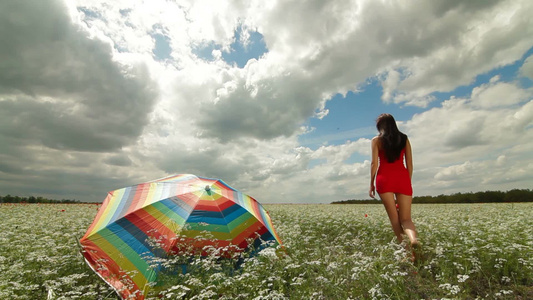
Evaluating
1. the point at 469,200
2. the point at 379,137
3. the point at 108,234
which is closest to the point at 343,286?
the point at 379,137

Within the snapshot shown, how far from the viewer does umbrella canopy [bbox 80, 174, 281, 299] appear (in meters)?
4.33

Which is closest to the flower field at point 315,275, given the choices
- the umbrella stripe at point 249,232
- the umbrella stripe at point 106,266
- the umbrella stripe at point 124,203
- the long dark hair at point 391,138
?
the umbrella stripe at point 106,266

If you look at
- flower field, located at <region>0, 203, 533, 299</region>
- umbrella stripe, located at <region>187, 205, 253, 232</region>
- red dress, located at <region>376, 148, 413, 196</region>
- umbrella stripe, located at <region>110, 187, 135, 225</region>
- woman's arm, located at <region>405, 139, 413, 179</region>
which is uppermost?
woman's arm, located at <region>405, 139, 413, 179</region>

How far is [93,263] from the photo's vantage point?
4.53 m

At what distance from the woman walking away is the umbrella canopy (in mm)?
2578

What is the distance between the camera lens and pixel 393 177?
581cm

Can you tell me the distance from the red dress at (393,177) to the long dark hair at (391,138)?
0.12 m

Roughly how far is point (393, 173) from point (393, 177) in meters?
0.09

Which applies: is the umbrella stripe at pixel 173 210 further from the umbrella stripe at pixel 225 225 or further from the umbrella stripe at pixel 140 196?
the umbrella stripe at pixel 140 196

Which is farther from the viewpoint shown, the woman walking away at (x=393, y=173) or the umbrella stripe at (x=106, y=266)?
the woman walking away at (x=393, y=173)

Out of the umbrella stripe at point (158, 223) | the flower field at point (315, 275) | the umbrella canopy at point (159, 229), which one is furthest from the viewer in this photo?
the umbrella stripe at point (158, 223)

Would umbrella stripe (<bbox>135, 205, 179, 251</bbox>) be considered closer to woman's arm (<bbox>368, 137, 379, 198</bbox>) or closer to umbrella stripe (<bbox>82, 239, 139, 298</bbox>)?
umbrella stripe (<bbox>82, 239, 139, 298</bbox>)

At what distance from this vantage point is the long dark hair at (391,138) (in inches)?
232

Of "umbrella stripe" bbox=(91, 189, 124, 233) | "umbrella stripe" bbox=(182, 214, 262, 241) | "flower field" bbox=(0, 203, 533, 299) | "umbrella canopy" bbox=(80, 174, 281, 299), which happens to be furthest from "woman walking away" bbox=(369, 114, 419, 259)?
"umbrella stripe" bbox=(91, 189, 124, 233)
